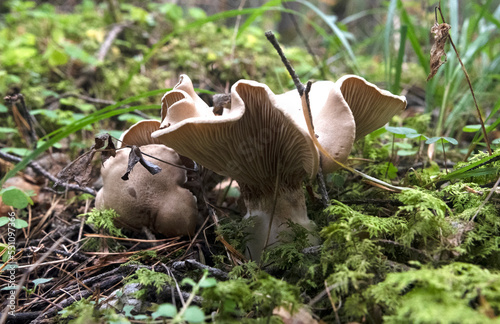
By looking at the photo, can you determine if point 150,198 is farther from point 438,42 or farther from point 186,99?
point 438,42

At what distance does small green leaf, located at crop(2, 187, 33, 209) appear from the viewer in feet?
7.05

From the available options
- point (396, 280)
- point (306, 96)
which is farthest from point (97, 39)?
point (396, 280)

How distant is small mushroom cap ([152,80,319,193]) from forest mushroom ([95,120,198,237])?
13.7 inches

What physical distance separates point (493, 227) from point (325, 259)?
77 cm

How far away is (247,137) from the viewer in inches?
65.8

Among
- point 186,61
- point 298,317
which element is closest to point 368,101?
point 298,317

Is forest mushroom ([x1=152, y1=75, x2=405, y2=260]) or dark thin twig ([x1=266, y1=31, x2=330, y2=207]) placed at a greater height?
dark thin twig ([x1=266, y1=31, x2=330, y2=207])

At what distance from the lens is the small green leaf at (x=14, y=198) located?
7.05 ft

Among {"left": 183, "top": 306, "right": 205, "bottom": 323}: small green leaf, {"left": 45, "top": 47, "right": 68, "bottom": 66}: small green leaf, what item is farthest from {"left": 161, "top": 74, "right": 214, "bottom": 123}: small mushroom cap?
{"left": 45, "top": 47, "right": 68, "bottom": 66}: small green leaf

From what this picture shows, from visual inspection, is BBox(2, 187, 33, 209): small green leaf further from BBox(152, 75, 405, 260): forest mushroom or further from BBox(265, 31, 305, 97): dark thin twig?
BBox(265, 31, 305, 97): dark thin twig

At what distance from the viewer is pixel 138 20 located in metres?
5.28

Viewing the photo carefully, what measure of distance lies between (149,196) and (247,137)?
2.46 ft

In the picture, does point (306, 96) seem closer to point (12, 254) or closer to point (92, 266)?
point (92, 266)

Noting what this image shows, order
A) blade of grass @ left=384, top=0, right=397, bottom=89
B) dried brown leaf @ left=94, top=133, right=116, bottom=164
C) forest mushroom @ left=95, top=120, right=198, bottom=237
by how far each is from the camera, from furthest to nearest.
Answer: blade of grass @ left=384, top=0, right=397, bottom=89 → forest mushroom @ left=95, top=120, right=198, bottom=237 → dried brown leaf @ left=94, top=133, right=116, bottom=164
